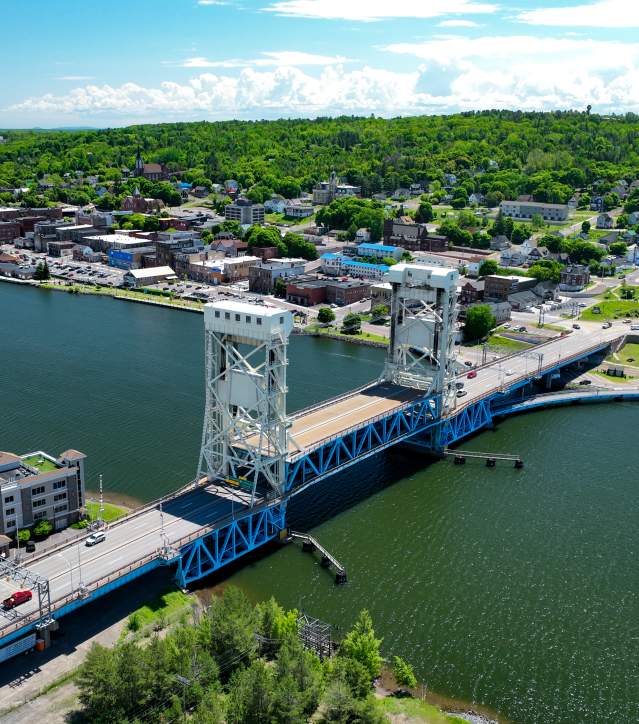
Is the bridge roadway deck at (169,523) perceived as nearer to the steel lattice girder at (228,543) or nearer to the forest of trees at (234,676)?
the steel lattice girder at (228,543)

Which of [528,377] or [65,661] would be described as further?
[528,377]

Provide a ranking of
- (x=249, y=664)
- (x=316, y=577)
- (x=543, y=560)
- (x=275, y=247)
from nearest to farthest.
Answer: (x=249, y=664), (x=316, y=577), (x=543, y=560), (x=275, y=247)

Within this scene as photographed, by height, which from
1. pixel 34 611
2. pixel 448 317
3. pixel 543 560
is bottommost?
pixel 543 560

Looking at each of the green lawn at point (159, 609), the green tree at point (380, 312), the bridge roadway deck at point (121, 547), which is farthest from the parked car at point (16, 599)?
the green tree at point (380, 312)

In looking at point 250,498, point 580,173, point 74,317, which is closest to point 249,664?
point 250,498

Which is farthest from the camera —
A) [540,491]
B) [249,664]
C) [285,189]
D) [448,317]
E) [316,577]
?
[285,189]

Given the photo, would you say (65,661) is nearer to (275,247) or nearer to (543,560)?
(543,560)

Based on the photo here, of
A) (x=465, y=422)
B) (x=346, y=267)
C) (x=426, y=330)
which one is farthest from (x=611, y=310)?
(x=426, y=330)

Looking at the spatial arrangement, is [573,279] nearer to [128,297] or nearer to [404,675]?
[128,297]
